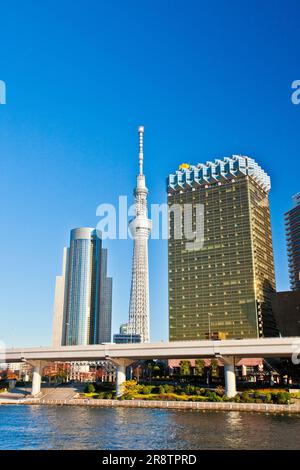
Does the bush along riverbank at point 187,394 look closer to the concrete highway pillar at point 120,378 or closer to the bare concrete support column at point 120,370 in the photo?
the concrete highway pillar at point 120,378

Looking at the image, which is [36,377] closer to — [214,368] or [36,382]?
[36,382]

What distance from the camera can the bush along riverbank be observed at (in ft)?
277

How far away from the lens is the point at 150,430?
5762 cm

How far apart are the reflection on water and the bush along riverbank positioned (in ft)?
31.9

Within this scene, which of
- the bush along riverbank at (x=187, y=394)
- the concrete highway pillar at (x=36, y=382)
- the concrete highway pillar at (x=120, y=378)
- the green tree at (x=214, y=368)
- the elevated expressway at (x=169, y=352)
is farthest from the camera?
the green tree at (x=214, y=368)

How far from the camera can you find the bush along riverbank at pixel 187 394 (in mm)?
84450

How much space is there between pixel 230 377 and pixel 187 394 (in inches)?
400

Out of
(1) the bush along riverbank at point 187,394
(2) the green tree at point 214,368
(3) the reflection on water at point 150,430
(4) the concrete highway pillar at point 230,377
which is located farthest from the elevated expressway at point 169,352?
(2) the green tree at point 214,368

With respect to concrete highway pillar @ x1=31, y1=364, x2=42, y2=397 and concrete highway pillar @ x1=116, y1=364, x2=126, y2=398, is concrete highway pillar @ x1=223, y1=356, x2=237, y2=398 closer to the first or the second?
concrete highway pillar @ x1=116, y1=364, x2=126, y2=398

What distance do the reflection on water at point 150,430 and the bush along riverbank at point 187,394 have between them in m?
9.72

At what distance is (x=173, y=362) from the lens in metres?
164
